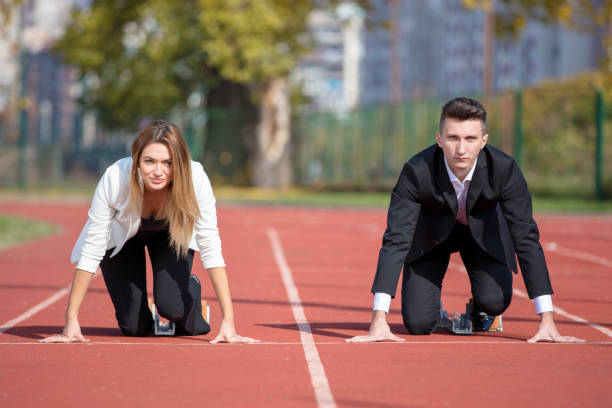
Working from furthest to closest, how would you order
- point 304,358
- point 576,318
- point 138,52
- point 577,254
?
point 138,52, point 577,254, point 576,318, point 304,358

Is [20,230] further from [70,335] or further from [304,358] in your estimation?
[304,358]

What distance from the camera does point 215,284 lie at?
253 inches

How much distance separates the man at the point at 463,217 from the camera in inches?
251

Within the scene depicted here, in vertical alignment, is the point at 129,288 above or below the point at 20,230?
above

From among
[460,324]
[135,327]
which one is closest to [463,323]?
[460,324]

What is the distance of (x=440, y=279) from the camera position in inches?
284

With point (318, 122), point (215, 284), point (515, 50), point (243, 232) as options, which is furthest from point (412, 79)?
point (215, 284)

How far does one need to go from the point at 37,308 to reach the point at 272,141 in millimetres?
25272

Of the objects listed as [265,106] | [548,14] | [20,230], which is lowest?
[20,230]

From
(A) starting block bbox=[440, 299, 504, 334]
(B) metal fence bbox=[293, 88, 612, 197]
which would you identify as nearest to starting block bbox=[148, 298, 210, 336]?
(A) starting block bbox=[440, 299, 504, 334]

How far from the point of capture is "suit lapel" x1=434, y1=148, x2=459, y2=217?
258 inches

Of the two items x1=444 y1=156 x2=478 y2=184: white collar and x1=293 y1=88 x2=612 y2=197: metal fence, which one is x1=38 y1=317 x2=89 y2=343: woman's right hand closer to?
x1=444 y1=156 x2=478 y2=184: white collar

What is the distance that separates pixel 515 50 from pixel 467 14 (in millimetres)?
12273

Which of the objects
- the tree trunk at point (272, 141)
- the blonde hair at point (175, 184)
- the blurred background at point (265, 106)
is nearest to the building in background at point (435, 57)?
the blurred background at point (265, 106)
